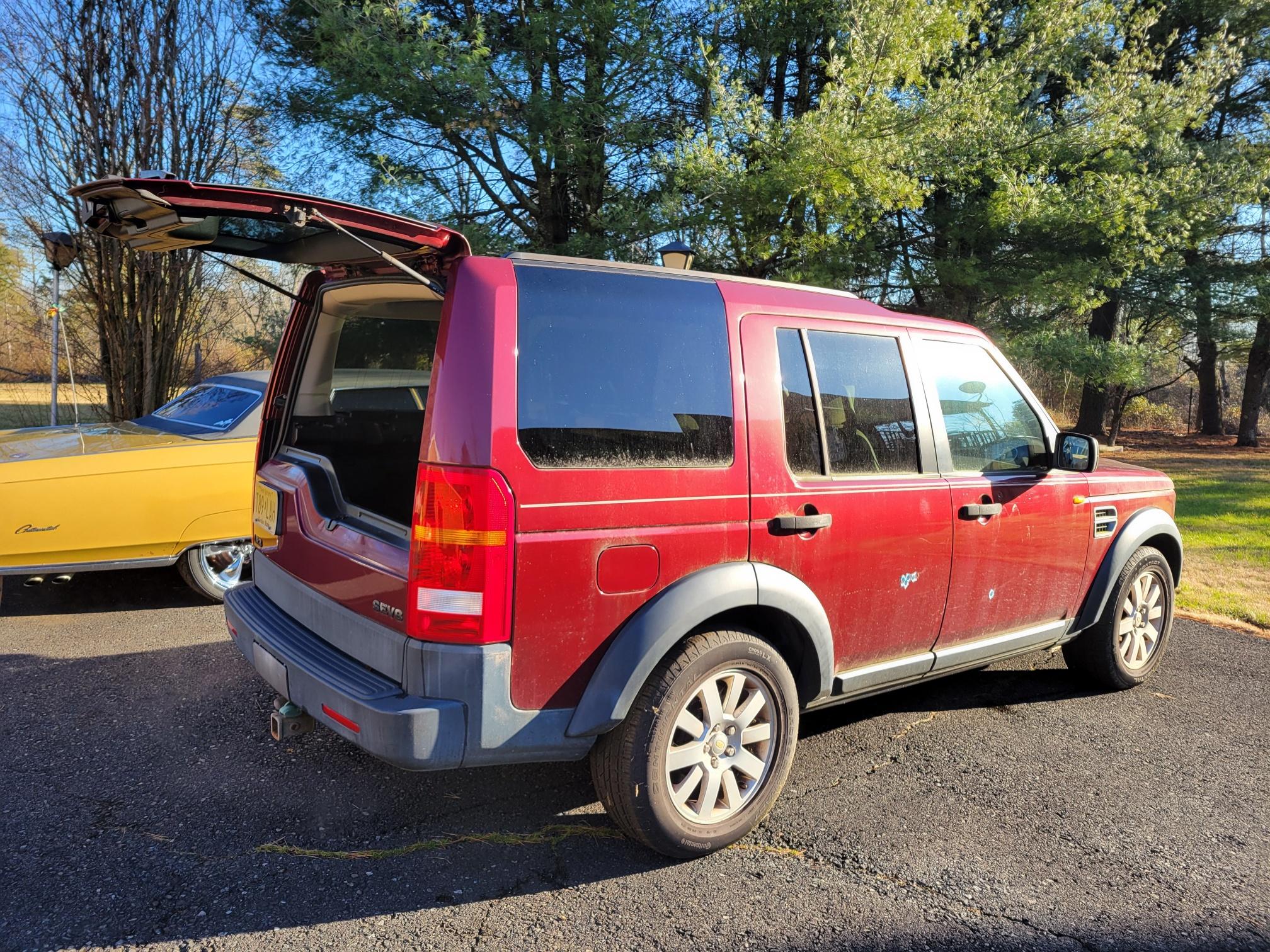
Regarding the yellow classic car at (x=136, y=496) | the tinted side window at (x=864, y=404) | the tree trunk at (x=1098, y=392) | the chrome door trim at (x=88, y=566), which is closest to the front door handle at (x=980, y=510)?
the tinted side window at (x=864, y=404)

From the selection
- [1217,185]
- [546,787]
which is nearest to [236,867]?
[546,787]

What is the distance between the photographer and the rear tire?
182 inches

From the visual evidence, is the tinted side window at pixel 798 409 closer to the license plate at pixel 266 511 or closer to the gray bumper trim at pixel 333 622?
the gray bumper trim at pixel 333 622

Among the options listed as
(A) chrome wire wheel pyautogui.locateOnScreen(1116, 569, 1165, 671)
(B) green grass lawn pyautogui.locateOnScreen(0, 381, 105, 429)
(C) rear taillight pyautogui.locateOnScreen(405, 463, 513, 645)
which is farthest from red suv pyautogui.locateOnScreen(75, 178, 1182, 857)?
(B) green grass lawn pyautogui.locateOnScreen(0, 381, 105, 429)

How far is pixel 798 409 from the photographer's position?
3287mm

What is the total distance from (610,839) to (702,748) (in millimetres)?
514

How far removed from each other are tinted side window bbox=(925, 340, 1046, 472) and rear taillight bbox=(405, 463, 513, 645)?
2172 mm

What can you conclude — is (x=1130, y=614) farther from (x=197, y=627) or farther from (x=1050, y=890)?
(x=197, y=627)

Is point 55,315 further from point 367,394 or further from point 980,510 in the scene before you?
point 980,510

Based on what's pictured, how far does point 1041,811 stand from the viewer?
3.42 metres

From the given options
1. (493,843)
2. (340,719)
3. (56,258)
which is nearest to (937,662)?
(493,843)

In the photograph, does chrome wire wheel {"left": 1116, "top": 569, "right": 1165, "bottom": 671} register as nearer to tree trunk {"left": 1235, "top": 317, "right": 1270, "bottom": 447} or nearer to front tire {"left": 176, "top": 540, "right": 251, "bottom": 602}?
front tire {"left": 176, "top": 540, "right": 251, "bottom": 602}

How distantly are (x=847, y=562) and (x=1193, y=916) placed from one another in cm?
153

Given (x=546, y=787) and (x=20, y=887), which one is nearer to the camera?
(x=20, y=887)
